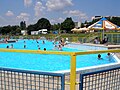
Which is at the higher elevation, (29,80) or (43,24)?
(43,24)

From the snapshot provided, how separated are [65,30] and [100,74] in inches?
3704

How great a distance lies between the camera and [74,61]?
2.91m

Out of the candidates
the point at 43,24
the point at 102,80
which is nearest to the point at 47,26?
the point at 43,24

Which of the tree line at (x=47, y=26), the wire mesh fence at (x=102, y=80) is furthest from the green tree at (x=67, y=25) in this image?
the wire mesh fence at (x=102, y=80)

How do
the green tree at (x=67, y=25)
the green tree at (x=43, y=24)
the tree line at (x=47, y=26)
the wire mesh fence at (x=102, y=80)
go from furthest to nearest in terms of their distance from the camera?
the green tree at (x=43, y=24)
the green tree at (x=67, y=25)
the tree line at (x=47, y=26)
the wire mesh fence at (x=102, y=80)

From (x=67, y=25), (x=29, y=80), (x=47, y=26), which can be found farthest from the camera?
(x=47, y=26)

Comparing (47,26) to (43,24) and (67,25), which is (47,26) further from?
(67,25)

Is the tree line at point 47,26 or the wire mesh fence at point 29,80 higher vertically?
the tree line at point 47,26

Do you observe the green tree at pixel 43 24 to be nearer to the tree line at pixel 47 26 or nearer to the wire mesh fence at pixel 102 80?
the tree line at pixel 47 26

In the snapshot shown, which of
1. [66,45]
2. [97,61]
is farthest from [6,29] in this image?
[97,61]

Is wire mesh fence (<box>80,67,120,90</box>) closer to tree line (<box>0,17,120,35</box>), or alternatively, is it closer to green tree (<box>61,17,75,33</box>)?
tree line (<box>0,17,120,35</box>)

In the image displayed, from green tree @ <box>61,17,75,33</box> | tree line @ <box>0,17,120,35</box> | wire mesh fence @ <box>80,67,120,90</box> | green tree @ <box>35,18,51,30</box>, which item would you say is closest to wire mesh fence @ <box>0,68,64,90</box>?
wire mesh fence @ <box>80,67,120,90</box>

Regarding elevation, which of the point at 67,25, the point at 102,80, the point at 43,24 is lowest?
the point at 102,80

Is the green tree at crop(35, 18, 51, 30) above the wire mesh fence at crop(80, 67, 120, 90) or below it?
above
